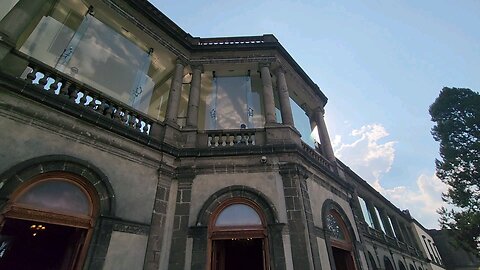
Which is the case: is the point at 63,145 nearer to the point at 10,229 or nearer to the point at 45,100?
the point at 45,100

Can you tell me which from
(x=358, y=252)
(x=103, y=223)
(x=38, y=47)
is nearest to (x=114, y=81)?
(x=38, y=47)

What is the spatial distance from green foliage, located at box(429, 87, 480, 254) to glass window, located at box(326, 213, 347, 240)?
11035 mm

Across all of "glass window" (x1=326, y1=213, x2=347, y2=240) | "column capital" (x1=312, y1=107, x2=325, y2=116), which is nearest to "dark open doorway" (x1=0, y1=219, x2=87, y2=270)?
"glass window" (x1=326, y1=213, x2=347, y2=240)

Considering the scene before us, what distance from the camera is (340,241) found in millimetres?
8102

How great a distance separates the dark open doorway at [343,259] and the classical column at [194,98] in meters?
6.47

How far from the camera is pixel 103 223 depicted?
5.38 meters

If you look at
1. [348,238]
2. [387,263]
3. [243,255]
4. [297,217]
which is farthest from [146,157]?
[387,263]

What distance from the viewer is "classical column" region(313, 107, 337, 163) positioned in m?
10.9

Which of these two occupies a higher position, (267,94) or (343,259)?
(267,94)

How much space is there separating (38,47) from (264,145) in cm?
716

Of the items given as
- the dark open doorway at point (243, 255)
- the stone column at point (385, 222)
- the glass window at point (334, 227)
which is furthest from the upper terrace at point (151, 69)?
the stone column at point (385, 222)

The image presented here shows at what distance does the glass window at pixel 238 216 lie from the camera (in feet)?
21.7

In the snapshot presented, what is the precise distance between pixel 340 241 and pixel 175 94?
300 inches

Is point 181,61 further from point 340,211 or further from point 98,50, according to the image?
point 340,211
